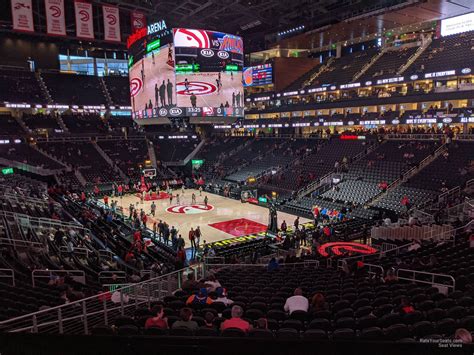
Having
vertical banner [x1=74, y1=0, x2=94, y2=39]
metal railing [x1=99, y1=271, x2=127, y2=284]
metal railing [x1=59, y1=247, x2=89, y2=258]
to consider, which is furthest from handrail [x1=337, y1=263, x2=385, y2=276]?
vertical banner [x1=74, y1=0, x2=94, y2=39]

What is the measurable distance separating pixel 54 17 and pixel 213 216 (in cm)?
2742

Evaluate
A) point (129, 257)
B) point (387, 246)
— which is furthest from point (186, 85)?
point (387, 246)

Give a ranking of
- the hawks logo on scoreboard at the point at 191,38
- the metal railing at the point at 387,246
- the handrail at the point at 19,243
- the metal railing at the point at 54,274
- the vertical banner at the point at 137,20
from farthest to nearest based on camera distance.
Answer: the vertical banner at the point at 137,20, the hawks logo on scoreboard at the point at 191,38, the metal railing at the point at 387,246, the handrail at the point at 19,243, the metal railing at the point at 54,274

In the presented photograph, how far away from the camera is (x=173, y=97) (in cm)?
2359

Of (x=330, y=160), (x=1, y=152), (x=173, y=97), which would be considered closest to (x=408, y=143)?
(x=330, y=160)

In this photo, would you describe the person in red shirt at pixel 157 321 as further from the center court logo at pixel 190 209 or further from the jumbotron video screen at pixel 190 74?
the center court logo at pixel 190 209

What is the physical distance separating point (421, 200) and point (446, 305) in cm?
1968

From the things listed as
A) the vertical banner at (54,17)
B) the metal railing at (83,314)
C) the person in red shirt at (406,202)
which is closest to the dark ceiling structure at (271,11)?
the vertical banner at (54,17)

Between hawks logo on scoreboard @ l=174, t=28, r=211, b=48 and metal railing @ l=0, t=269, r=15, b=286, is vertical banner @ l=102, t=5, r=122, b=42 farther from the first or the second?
metal railing @ l=0, t=269, r=15, b=286

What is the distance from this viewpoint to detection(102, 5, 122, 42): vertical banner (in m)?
39.3

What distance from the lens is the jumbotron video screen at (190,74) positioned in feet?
76.7

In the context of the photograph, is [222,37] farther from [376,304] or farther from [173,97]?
[376,304]

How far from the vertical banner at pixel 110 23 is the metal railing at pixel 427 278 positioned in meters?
39.6

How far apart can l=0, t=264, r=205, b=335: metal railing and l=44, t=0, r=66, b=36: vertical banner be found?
3613 cm
